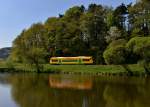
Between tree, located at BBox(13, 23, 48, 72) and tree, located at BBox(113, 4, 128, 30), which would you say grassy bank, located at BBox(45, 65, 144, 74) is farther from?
tree, located at BBox(113, 4, 128, 30)

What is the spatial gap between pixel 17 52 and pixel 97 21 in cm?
2774

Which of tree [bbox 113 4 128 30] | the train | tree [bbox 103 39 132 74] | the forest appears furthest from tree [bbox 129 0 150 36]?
tree [bbox 103 39 132 74]

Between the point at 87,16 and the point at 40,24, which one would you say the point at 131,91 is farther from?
the point at 40,24

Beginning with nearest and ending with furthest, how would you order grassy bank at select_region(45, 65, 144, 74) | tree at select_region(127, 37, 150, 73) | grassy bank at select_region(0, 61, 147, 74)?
tree at select_region(127, 37, 150, 73), grassy bank at select_region(45, 65, 144, 74), grassy bank at select_region(0, 61, 147, 74)

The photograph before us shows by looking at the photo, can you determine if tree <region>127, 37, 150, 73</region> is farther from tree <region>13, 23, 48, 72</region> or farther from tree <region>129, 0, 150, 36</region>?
tree <region>13, 23, 48, 72</region>

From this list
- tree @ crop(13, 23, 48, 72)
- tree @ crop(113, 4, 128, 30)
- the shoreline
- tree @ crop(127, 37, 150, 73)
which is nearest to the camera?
tree @ crop(127, 37, 150, 73)

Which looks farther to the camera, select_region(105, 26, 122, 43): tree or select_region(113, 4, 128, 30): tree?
select_region(113, 4, 128, 30): tree

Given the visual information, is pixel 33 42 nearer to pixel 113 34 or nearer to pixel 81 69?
pixel 113 34

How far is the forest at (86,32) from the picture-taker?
95562mm

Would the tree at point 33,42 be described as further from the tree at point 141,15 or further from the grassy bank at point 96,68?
the tree at point 141,15

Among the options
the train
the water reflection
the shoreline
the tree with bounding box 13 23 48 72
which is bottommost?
the water reflection

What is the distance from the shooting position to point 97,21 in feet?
341

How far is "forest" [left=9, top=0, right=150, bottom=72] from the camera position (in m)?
95.6

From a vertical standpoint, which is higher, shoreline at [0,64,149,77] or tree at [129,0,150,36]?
tree at [129,0,150,36]
